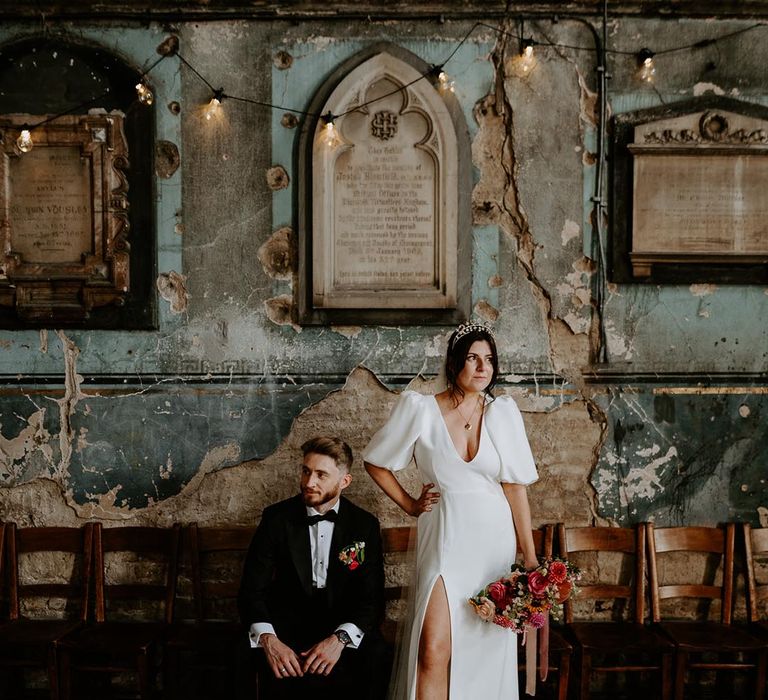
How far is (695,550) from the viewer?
4.06 metres

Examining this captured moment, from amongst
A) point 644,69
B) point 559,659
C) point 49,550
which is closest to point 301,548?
point 559,659

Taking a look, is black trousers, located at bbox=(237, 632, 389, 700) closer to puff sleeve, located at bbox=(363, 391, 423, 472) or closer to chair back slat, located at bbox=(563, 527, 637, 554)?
puff sleeve, located at bbox=(363, 391, 423, 472)

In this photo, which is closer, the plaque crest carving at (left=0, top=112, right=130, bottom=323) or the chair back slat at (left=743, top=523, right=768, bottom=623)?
the chair back slat at (left=743, top=523, right=768, bottom=623)

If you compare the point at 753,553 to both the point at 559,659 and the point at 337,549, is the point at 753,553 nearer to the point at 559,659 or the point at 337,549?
the point at 559,659

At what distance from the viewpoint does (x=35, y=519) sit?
4.23 meters

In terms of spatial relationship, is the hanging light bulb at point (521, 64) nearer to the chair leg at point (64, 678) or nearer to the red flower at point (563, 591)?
the red flower at point (563, 591)

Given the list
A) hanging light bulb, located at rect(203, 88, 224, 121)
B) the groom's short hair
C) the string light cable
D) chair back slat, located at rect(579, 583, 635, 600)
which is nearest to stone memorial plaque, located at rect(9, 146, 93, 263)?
the string light cable

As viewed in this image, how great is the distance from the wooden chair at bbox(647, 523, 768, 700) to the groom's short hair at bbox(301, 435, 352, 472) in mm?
2080

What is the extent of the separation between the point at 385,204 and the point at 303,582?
2.32 m

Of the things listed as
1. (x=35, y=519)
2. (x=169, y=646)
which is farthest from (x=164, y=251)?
(x=169, y=646)

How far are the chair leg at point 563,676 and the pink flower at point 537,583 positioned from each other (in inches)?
35.9

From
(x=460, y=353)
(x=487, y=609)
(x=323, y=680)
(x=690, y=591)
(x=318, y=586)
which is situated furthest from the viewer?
(x=690, y=591)

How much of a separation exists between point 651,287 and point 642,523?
4.94 feet

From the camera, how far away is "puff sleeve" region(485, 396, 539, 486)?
3170 millimetres
